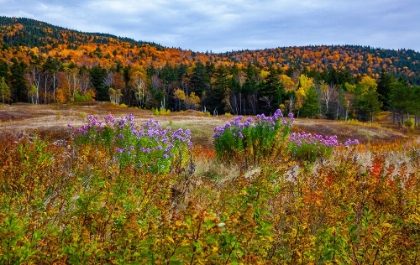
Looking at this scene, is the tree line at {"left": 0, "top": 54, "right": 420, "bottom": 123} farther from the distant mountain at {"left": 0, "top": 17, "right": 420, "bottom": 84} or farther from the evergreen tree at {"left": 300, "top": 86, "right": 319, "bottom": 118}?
the distant mountain at {"left": 0, "top": 17, "right": 420, "bottom": 84}

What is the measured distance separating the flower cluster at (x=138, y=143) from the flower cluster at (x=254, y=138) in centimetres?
144

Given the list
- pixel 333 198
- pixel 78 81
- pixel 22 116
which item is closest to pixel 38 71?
pixel 78 81

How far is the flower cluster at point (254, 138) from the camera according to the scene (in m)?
8.75

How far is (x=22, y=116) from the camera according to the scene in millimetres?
33625

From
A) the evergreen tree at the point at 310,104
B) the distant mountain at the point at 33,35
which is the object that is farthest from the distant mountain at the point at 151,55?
the evergreen tree at the point at 310,104

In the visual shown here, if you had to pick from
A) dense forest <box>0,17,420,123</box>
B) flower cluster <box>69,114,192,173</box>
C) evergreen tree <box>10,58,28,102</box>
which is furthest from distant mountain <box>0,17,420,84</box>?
flower cluster <box>69,114,192,173</box>

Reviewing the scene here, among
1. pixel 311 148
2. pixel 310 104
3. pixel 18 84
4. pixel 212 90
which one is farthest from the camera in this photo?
pixel 212 90

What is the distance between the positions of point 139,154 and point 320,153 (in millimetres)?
5484

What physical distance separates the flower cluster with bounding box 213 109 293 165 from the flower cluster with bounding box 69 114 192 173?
1444 mm

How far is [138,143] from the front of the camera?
7176 mm

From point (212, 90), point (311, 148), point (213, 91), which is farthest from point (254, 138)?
point (212, 90)

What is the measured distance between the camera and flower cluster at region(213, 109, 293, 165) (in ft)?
28.7

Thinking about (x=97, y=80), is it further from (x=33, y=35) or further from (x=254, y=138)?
(x=33, y=35)

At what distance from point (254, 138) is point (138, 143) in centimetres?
312
